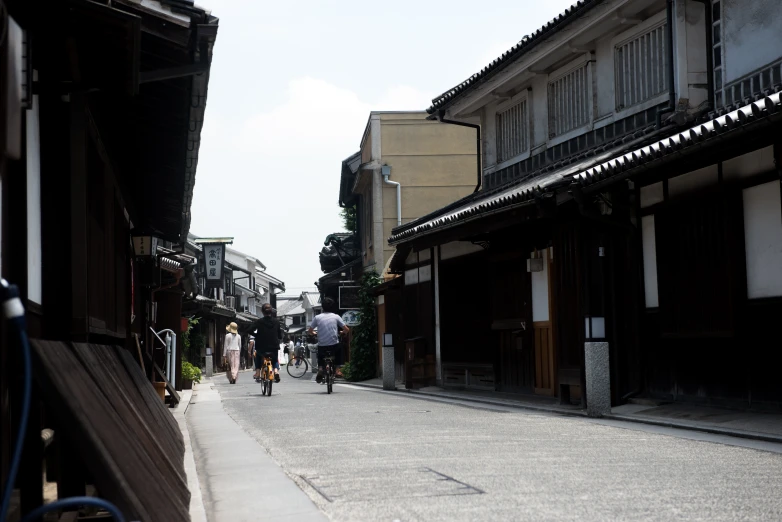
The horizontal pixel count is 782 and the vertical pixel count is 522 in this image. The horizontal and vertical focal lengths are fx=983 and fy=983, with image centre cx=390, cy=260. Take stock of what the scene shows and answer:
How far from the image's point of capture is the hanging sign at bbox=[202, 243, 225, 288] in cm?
4897

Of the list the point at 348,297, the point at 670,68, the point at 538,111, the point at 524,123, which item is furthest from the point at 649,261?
the point at 348,297

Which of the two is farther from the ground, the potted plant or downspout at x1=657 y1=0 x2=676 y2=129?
downspout at x1=657 y1=0 x2=676 y2=129

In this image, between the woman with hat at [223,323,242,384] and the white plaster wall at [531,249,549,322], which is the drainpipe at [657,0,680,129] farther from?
the woman with hat at [223,323,242,384]

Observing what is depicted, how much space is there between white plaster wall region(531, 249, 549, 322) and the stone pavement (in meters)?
7.14

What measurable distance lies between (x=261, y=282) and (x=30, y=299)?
91.7m

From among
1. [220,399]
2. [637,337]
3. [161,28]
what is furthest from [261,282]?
[161,28]

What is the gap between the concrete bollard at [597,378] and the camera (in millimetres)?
13109

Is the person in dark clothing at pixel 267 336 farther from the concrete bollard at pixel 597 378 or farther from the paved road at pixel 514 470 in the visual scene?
the concrete bollard at pixel 597 378

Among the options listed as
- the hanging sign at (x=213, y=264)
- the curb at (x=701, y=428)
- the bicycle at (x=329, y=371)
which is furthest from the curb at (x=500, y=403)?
the hanging sign at (x=213, y=264)

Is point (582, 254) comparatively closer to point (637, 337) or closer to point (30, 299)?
point (637, 337)

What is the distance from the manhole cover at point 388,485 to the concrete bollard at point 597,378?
5776 mm

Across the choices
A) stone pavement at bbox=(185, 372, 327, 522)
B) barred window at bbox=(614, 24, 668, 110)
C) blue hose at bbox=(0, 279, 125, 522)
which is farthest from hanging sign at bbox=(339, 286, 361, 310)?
blue hose at bbox=(0, 279, 125, 522)

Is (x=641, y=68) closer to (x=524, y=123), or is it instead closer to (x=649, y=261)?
(x=649, y=261)

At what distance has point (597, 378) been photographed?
1316 centimetres
